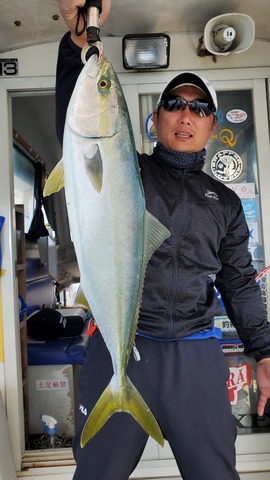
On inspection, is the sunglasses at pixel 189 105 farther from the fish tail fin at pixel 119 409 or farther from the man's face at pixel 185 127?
the fish tail fin at pixel 119 409

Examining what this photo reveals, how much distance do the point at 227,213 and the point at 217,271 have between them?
11.1 inches

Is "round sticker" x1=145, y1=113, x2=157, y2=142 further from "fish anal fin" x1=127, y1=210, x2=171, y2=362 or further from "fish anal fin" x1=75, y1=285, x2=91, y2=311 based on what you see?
"fish anal fin" x1=75, y1=285, x2=91, y2=311

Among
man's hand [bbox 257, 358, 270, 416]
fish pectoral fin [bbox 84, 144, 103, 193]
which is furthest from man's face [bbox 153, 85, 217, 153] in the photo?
man's hand [bbox 257, 358, 270, 416]

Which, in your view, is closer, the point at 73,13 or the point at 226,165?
the point at 73,13

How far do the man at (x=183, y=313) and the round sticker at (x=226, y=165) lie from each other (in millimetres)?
1234

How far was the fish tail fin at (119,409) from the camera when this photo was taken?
4.72ft

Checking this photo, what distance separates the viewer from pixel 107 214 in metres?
1.38

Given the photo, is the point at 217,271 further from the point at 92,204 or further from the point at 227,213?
the point at 92,204

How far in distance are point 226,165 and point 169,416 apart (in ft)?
7.08

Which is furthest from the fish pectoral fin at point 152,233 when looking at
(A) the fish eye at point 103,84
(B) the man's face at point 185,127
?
(B) the man's face at point 185,127

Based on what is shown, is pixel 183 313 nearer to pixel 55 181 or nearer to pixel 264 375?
pixel 264 375

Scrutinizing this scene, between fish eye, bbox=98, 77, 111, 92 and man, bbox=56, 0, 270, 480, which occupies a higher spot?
fish eye, bbox=98, 77, 111, 92

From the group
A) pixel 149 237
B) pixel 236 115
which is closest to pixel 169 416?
pixel 149 237

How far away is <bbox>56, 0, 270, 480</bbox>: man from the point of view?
1694 millimetres
